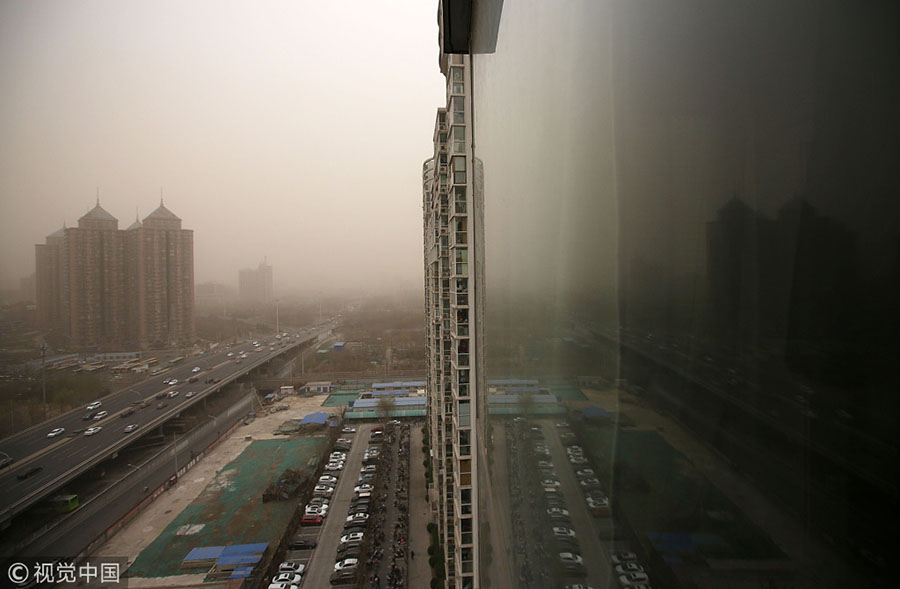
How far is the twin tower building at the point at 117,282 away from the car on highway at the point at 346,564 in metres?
3.42

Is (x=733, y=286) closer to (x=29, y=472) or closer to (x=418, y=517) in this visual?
(x=29, y=472)

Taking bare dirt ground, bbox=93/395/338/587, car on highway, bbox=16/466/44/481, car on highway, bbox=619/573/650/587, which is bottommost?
bare dirt ground, bbox=93/395/338/587

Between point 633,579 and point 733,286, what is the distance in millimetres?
119

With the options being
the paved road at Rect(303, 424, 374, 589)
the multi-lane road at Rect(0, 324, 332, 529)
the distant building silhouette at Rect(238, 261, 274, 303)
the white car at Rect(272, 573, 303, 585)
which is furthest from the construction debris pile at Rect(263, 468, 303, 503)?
the distant building silhouette at Rect(238, 261, 274, 303)

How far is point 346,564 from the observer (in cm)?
425

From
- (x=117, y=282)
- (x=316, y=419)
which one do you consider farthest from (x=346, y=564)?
(x=117, y=282)

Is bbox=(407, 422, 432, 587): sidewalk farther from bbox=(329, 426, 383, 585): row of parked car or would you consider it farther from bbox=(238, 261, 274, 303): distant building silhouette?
bbox=(238, 261, 274, 303): distant building silhouette

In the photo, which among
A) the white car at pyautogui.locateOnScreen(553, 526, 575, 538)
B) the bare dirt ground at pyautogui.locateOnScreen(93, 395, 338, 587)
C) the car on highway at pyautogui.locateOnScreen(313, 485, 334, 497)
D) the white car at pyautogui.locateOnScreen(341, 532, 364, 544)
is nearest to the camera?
the white car at pyautogui.locateOnScreen(553, 526, 575, 538)

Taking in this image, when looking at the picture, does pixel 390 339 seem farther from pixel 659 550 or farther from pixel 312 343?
pixel 659 550

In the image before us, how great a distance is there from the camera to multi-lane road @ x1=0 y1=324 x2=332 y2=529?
3490mm

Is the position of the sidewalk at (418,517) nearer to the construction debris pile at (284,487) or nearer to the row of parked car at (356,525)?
the row of parked car at (356,525)

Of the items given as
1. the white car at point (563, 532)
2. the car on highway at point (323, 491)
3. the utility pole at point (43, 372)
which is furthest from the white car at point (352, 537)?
the white car at point (563, 532)

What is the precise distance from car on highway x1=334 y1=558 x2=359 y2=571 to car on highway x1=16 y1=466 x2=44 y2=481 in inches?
110

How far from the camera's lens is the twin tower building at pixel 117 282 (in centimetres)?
411
